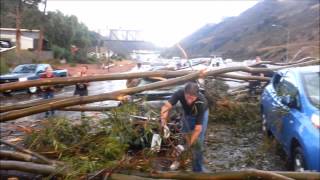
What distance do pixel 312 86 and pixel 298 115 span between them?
2.17 feet

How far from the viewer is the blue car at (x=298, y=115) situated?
252 inches

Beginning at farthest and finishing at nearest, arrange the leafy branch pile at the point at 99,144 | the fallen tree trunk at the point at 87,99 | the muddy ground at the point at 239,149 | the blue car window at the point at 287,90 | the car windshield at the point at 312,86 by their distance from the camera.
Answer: the muddy ground at the point at 239,149, the blue car window at the point at 287,90, the car windshield at the point at 312,86, the fallen tree trunk at the point at 87,99, the leafy branch pile at the point at 99,144

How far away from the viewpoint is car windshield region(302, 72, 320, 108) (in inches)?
279

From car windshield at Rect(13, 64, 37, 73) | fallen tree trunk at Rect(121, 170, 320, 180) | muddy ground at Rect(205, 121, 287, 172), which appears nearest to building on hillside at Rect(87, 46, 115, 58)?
fallen tree trunk at Rect(121, 170, 320, 180)

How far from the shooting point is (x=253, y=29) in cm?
6231

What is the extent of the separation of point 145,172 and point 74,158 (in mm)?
781

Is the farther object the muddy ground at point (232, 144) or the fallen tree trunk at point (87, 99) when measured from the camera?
the muddy ground at point (232, 144)

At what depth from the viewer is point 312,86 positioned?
293 inches

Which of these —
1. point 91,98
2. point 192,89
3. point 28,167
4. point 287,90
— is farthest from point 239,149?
point 28,167

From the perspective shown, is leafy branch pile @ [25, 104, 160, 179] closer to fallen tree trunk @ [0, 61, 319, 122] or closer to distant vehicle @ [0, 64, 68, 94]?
fallen tree trunk @ [0, 61, 319, 122]

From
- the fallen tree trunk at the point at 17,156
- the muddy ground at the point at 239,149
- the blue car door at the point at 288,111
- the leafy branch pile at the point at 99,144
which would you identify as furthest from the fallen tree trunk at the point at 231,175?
the muddy ground at the point at 239,149

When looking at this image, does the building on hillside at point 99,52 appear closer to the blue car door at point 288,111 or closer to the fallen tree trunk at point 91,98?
the fallen tree trunk at point 91,98

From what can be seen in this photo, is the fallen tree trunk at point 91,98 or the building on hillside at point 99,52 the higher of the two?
the building on hillside at point 99,52

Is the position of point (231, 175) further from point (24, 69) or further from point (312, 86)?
point (24, 69)
